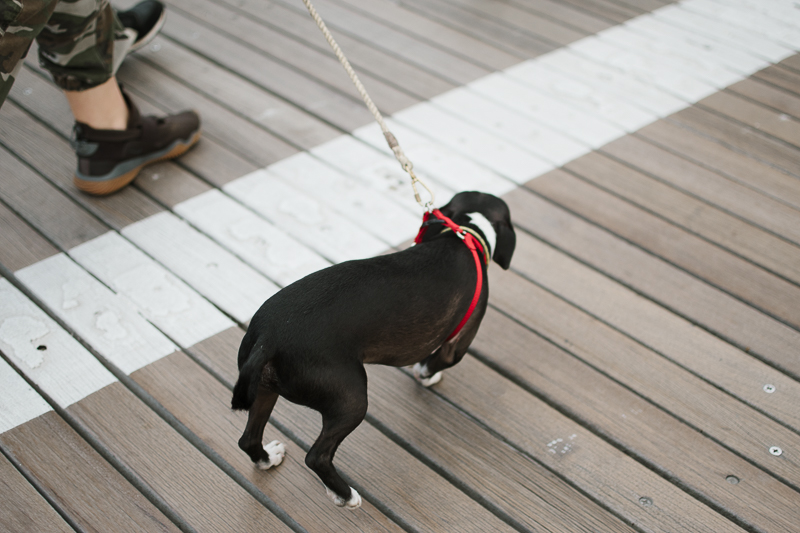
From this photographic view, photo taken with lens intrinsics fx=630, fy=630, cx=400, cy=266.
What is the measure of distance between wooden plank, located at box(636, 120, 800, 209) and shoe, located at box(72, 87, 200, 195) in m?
1.99

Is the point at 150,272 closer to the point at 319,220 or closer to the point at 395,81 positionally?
the point at 319,220

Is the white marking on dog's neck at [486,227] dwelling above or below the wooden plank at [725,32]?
above

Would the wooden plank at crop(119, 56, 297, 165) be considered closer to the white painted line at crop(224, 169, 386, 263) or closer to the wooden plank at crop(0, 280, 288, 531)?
the white painted line at crop(224, 169, 386, 263)

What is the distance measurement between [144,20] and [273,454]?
2.39 m

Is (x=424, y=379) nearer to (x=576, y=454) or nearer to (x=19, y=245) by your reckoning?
(x=576, y=454)

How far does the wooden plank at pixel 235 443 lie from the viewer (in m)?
1.51

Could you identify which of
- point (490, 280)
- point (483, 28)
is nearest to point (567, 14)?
point (483, 28)

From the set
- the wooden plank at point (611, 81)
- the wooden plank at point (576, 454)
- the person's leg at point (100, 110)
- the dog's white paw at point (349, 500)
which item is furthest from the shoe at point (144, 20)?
the dog's white paw at point (349, 500)

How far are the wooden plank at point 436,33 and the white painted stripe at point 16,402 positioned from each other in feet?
8.30

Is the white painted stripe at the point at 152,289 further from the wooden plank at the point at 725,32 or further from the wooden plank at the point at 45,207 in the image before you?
the wooden plank at the point at 725,32

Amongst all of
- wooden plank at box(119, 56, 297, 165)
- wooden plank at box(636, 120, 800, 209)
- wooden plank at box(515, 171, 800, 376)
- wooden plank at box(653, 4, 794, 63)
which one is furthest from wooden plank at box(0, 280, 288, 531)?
wooden plank at box(653, 4, 794, 63)

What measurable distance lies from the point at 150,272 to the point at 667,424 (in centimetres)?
165

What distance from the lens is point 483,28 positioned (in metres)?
3.58

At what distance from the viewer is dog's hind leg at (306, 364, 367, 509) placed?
4.34ft
